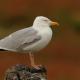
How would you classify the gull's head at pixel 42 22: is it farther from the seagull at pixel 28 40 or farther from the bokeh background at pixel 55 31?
the bokeh background at pixel 55 31

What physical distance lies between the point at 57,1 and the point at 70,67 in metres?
4.80

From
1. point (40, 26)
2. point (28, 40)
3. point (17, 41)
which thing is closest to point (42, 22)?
point (40, 26)

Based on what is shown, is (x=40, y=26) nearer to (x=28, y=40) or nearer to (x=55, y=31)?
(x=28, y=40)

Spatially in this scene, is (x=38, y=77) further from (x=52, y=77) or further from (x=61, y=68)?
(x=61, y=68)

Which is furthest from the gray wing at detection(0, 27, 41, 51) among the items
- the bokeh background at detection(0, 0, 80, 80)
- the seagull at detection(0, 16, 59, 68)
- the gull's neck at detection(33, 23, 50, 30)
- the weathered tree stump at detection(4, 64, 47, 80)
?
the bokeh background at detection(0, 0, 80, 80)

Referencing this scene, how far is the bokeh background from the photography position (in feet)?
34.1

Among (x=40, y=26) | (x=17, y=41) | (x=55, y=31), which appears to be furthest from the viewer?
(x=55, y=31)

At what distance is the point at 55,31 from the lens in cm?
1262

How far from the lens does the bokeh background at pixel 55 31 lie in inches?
409

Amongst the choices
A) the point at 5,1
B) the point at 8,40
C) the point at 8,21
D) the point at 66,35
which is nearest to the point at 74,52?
the point at 66,35

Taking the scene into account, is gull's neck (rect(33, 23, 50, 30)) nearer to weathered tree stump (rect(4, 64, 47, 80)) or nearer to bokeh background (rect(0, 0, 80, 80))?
weathered tree stump (rect(4, 64, 47, 80))

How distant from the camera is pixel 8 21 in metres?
14.1

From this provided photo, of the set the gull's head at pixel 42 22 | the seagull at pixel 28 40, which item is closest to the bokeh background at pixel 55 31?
the gull's head at pixel 42 22

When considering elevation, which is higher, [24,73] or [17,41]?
[17,41]
